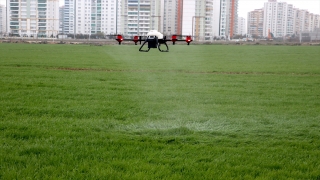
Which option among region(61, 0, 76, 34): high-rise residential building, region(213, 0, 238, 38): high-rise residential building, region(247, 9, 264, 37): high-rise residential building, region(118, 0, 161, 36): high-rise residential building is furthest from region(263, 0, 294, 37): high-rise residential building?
region(118, 0, 161, 36): high-rise residential building

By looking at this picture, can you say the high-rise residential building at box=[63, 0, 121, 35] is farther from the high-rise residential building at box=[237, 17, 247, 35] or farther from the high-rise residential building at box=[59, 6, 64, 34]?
the high-rise residential building at box=[237, 17, 247, 35]

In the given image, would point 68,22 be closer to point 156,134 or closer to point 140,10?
point 140,10

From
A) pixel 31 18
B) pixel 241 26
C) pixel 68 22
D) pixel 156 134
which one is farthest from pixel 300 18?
pixel 31 18

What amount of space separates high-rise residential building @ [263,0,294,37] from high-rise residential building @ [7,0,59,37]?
50.2 meters

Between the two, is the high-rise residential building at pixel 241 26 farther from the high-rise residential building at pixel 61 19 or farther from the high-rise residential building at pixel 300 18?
the high-rise residential building at pixel 61 19

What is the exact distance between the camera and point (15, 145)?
6.41 meters

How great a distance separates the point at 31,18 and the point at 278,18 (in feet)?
194

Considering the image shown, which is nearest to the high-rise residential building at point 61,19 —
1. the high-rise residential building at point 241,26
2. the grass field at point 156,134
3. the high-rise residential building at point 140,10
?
the high-rise residential building at point 241,26

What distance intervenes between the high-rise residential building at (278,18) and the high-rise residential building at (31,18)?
50.2 metres

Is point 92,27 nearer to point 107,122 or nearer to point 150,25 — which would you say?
point 150,25

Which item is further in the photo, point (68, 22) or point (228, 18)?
point (68, 22)

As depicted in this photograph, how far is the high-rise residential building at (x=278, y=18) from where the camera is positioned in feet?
219

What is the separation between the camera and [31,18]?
100250 millimetres

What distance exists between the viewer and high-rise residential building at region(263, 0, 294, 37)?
66.8 metres
